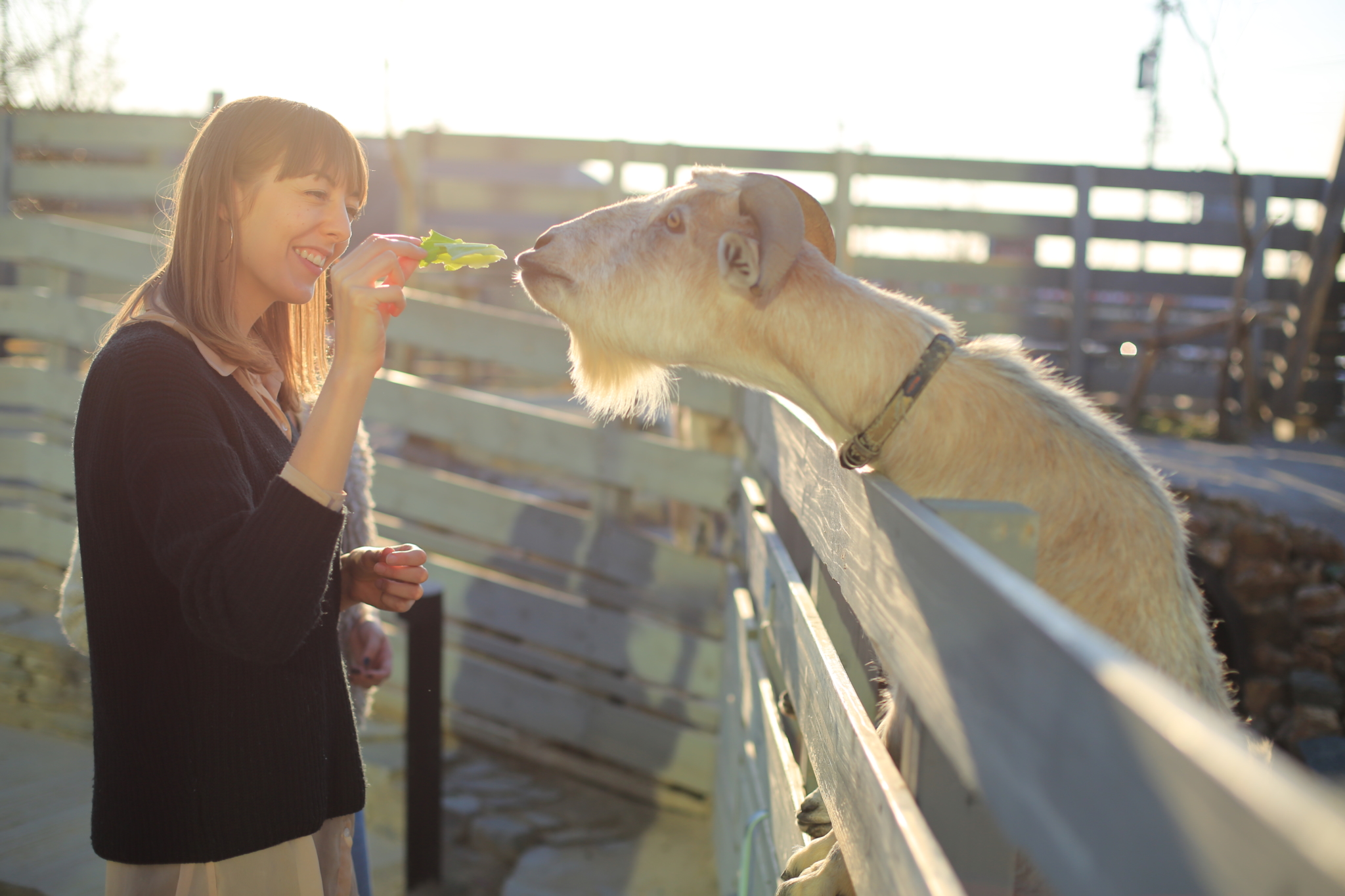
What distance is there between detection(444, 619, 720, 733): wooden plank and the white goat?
2113mm

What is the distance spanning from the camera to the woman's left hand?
1634mm

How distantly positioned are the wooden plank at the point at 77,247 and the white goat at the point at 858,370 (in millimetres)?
3632

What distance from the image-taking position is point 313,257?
1.62 m

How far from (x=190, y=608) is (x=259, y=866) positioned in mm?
463

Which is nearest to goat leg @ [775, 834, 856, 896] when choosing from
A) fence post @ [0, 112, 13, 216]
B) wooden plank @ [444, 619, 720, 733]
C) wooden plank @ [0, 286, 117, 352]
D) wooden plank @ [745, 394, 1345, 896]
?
wooden plank @ [745, 394, 1345, 896]

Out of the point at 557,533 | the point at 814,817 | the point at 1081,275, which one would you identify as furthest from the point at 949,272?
the point at 814,817

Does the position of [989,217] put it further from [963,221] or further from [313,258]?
[313,258]

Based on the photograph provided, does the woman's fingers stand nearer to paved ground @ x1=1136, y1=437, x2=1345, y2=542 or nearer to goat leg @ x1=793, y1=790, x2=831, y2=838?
goat leg @ x1=793, y1=790, x2=831, y2=838

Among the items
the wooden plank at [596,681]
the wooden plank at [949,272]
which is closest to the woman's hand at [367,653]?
the wooden plank at [596,681]

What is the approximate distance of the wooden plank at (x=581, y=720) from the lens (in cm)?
379

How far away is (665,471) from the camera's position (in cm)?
375

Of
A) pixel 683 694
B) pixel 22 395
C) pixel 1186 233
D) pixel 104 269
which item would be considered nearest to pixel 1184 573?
pixel 683 694

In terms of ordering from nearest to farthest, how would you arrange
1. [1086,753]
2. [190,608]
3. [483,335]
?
[1086,753] < [190,608] < [483,335]

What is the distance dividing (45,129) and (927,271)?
635cm
